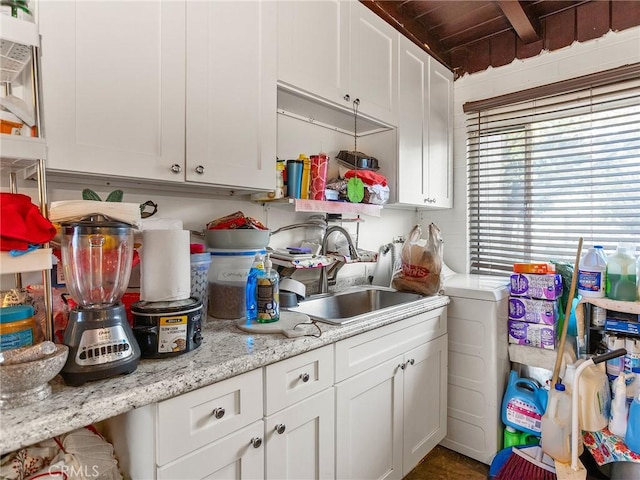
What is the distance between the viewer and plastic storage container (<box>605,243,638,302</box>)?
5.64 feet

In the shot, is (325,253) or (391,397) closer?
(391,397)

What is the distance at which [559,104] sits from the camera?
7.39ft

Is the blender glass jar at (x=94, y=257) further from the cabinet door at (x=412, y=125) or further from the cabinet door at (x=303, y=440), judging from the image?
the cabinet door at (x=412, y=125)

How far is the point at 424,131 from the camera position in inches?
92.3

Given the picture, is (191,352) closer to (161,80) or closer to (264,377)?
(264,377)

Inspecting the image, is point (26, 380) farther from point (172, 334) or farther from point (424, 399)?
point (424, 399)

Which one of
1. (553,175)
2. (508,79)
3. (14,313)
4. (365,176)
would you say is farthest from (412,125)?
(14,313)

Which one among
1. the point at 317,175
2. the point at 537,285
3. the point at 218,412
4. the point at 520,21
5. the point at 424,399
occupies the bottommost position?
the point at 424,399

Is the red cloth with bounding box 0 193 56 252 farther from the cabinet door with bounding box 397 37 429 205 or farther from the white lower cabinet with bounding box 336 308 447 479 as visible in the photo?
the cabinet door with bounding box 397 37 429 205

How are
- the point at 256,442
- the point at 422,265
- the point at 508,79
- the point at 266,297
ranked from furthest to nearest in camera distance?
the point at 508,79, the point at 422,265, the point at 266,297, the point at 256,442

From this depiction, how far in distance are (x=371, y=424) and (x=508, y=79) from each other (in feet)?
7.71

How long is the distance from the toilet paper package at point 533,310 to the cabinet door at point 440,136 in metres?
0.79

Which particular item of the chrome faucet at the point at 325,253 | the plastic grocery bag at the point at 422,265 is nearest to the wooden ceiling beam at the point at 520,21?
the plastic grocery bag at the point at 422,265

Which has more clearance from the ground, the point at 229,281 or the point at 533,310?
the point at 229,281
